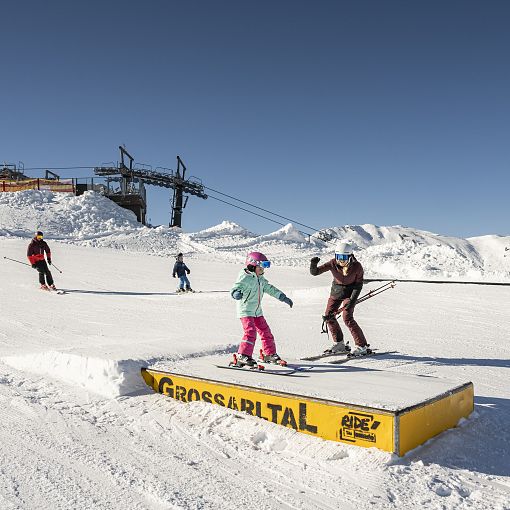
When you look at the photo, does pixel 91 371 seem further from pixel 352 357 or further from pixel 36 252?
pixel 36 252

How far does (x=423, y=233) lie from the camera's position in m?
136

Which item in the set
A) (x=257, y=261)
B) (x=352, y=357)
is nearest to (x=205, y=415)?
(x=257, y=261)

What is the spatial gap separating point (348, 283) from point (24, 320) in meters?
6.46

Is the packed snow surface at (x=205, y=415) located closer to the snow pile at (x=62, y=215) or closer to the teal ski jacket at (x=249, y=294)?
the teal ski jacket at (x=249, y=294)

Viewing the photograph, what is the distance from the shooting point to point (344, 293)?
7.30 meters

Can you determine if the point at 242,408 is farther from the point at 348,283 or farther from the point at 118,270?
the point at 118,270

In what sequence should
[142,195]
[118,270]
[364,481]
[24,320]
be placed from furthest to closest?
[142,195] → [118,270] → [24,320] → [364,481]

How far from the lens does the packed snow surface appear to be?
313 centimetres

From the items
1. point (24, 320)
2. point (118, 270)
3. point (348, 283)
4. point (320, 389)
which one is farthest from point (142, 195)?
point (320, 389)

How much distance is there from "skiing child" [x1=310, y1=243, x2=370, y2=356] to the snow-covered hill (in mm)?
13234

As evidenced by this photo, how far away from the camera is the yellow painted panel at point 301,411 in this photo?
3.65m

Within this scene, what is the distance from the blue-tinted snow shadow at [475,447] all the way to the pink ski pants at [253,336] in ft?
7.72

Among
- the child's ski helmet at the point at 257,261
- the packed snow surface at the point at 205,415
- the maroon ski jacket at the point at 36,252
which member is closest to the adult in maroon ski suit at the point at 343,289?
the packed snow surface at the point at 205,415

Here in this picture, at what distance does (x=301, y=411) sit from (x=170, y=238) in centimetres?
2815
